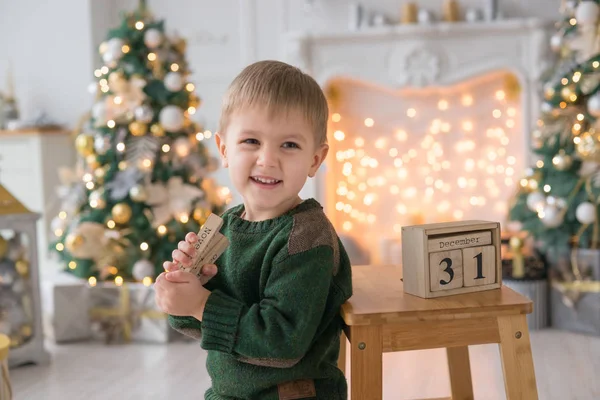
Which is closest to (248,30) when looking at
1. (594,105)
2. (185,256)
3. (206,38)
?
(206,38)

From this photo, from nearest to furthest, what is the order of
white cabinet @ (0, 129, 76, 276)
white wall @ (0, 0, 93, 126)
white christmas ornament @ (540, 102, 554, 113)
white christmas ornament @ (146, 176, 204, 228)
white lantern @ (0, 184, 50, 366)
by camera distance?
white lantern @ (0, 184, 50, 366) → white christmas ornament @ (146, 176, 204, 228) → white christmas ornament @ (540, 102, 554, 113) → white cabinet @ (0, 129, 76, 276) → white wall @ (0, 0, 93, 126)

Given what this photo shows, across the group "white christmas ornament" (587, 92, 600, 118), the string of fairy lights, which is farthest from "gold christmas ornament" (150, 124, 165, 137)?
"white christmas ornament" (587, 92, 600, 118)

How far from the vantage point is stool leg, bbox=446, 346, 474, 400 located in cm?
193

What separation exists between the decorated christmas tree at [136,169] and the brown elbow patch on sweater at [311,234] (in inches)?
79.0

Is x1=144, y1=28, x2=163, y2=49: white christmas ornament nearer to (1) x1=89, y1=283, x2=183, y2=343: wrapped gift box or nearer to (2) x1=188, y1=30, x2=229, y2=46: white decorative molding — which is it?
(1) x1=89, y1=283, x2=183, y2=343: wrapped gift box

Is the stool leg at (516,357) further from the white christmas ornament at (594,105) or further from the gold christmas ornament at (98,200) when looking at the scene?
the gold christmas ornament at (98,200)

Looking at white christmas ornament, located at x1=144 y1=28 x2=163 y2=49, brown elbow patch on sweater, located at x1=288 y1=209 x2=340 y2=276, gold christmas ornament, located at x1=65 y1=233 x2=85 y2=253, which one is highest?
white christmas ornament, located at x1=144 y1=28 x2=163 y2=49

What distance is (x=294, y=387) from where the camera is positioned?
4.08 feet

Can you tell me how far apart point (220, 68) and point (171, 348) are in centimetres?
245

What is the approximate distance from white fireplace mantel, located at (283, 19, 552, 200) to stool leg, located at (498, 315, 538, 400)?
331cm

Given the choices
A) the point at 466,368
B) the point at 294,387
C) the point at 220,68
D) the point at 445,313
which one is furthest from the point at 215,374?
the point at 220,68

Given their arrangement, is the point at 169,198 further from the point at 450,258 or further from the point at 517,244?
the point at 450,258

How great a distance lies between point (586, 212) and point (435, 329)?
6.74 ft

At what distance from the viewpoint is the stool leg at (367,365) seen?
128 centimetres
